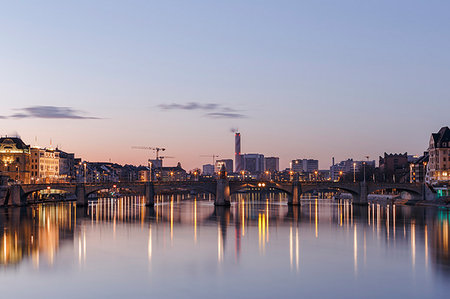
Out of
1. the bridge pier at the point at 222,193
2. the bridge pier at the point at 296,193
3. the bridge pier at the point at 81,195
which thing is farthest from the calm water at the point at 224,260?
the bridge pier at the point at 296,193

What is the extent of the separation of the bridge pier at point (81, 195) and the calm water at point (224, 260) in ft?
164

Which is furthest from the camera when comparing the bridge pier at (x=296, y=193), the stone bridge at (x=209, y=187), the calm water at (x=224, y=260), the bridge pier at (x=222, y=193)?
the bridge pier at (x=296, y=193)

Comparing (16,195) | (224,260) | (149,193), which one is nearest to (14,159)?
(16,195)

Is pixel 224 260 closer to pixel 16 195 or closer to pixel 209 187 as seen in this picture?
pixel 209 187

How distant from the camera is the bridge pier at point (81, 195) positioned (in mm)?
146625

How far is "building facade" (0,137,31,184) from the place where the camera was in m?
182

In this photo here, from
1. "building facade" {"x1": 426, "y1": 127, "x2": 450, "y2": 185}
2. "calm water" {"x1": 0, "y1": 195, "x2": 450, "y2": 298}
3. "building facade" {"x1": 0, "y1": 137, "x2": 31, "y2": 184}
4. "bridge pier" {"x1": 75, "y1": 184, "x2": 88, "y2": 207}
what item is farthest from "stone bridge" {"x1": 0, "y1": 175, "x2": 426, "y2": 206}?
"calm water" {"x1": 0, "y1": 195, "x2": 450, "y2": 298}

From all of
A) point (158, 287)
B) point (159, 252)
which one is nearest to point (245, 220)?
point (159, 252)

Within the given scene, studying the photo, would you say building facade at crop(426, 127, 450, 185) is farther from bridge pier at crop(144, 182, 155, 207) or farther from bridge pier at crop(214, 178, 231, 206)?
bridge pier at crop(144, 182, 155, 207)

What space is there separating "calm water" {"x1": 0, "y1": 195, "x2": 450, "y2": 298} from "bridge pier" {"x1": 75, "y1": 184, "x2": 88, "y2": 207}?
50.0 meters

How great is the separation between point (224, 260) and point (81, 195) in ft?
318

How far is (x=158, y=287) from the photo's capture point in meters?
45.2

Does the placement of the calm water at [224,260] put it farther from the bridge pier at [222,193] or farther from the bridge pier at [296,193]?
the bridge pier at [296,193]

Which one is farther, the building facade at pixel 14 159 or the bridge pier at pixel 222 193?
the building facade at pixel 14 159
